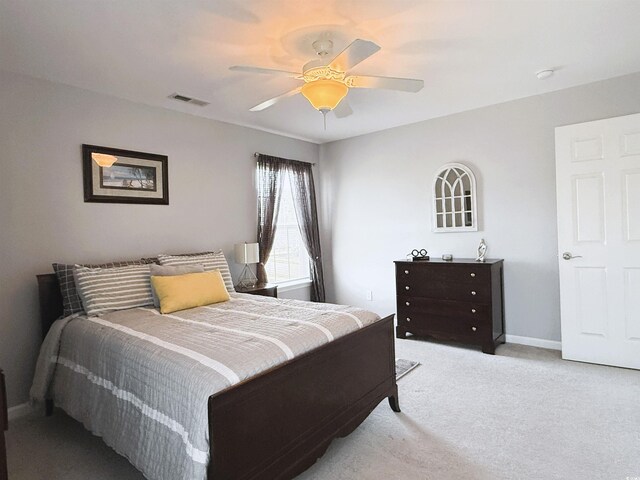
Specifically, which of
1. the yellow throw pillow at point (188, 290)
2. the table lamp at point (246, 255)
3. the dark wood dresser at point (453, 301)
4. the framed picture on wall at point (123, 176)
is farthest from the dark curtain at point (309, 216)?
the yellow throw pillow at point (188, 290)

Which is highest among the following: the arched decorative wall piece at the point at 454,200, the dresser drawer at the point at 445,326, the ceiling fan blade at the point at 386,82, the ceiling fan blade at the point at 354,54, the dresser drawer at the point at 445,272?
the ceiling fan blade at the point at 354,54

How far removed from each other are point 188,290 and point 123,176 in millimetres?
1291

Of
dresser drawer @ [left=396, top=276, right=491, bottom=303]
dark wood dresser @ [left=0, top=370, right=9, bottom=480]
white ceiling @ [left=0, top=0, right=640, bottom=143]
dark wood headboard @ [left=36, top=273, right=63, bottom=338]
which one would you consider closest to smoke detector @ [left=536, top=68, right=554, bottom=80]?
white ceiling @ [left=0, top=0, right=640, bottom=143]

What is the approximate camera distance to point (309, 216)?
203 inches

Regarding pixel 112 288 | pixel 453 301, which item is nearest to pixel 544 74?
pixel 453 301

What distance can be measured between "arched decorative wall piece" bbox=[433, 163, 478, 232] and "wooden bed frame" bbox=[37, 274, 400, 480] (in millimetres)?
2063

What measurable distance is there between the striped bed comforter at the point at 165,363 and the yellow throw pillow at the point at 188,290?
0.34 feet

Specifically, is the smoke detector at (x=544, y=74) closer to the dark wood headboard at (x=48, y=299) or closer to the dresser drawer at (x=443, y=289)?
the dresser drawer at (x=443, y=289)

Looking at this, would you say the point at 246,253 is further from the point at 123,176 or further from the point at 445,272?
the point at 445,272

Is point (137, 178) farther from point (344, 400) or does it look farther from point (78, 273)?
point (344, 400)

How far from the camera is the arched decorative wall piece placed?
4.24 m

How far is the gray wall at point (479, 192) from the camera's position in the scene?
3.77 m

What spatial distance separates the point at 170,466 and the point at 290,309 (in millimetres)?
1255

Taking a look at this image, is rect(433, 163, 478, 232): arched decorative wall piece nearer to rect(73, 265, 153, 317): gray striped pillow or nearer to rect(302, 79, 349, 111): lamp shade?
rect(302, 79, 349, 111): lamp shade
